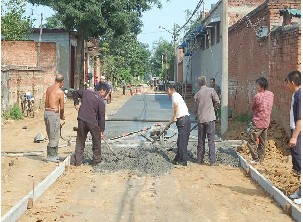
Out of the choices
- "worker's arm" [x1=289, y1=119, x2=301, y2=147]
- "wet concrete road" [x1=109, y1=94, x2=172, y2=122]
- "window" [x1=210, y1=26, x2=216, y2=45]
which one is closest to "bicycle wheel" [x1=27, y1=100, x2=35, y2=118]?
"wet concrete road" [x1=109, y1=94, x2=172, y2=122]

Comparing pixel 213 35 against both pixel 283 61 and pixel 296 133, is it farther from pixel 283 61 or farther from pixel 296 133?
pixel 296 133

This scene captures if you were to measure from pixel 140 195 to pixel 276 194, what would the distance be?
82.5 inches

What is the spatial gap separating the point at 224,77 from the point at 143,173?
5.91 meters

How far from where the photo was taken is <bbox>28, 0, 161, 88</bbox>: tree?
31500mm

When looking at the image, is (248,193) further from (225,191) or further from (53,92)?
(53,92)

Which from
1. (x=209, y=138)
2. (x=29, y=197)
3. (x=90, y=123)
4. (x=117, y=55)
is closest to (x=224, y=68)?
(x=209, y=138)

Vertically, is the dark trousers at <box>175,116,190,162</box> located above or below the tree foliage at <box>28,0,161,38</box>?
below

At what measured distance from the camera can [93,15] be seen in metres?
31.5

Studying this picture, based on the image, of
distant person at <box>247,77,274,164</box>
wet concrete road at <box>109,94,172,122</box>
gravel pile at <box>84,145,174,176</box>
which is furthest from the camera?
wet concrete road at <box>109,94,172,122</box>

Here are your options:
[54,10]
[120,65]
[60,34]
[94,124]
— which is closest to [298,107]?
[94,124]

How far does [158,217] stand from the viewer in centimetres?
680

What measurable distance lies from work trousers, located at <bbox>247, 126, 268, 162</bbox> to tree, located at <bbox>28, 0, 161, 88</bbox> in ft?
73.1

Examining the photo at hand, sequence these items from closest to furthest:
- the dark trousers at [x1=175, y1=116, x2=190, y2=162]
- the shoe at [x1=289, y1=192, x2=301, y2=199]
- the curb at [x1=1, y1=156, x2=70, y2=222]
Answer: the curb at [x1=1, y1=156, x2=70, y2=222], the shoe at [x1=289, y1=192, x2=301, y2=199], the dark trousers at [x1=175, y1=116, x2=190, y2=162]

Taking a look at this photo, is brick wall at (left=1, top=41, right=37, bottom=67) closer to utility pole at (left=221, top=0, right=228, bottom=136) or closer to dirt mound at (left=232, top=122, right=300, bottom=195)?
utility pole at (left=221, top=0, right=228, bottom=136)
